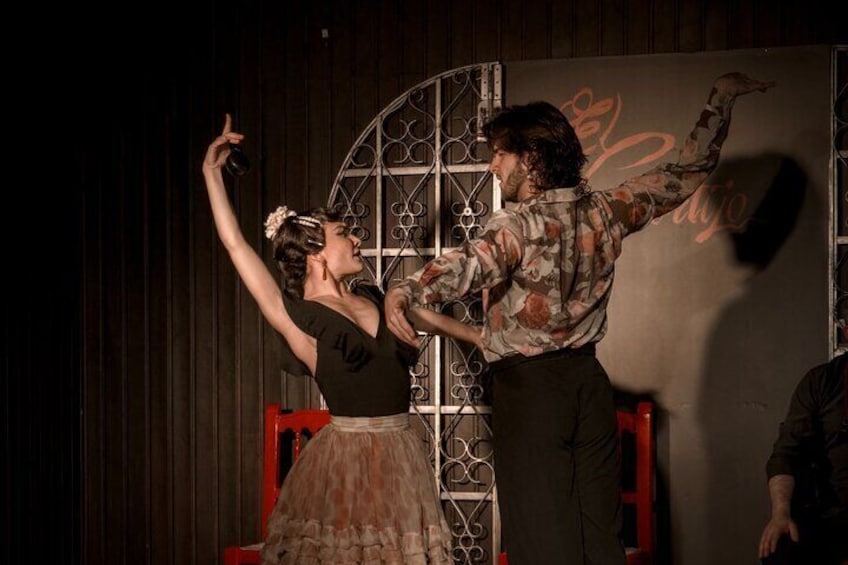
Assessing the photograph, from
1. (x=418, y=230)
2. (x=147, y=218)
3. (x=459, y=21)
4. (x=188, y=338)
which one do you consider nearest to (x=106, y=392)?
(x=188, y=338)

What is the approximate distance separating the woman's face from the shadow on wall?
1.48 m

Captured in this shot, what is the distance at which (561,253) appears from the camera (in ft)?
8.17

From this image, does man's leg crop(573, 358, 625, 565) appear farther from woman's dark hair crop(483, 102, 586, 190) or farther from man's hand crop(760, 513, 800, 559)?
man's hand crop(760, 513, 800, 559)

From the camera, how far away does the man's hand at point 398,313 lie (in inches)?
86.6

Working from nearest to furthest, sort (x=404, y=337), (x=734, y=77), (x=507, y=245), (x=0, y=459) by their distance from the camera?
(x=404, y=337) → (x=507, y=245) → (x=734, y=77) → (x=0, y=459)

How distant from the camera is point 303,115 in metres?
4.02

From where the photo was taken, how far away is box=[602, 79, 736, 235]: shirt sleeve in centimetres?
258

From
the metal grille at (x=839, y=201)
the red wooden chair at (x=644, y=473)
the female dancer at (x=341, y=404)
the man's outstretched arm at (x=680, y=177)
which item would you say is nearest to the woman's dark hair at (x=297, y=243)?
the female dancer at (x=341, y=404)

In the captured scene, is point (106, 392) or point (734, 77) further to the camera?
point (106, 392)

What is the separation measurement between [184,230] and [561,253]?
2.12m

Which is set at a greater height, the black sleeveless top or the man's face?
the man's face

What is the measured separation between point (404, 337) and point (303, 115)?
2001 mm

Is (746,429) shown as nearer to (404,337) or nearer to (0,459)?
(404,337)

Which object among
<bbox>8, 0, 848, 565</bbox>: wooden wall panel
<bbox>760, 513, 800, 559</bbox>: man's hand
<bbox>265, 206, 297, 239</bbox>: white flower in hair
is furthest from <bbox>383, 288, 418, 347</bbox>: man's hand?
<bbox>8, 0, 848, 565</bbox>: wooden wall panel
